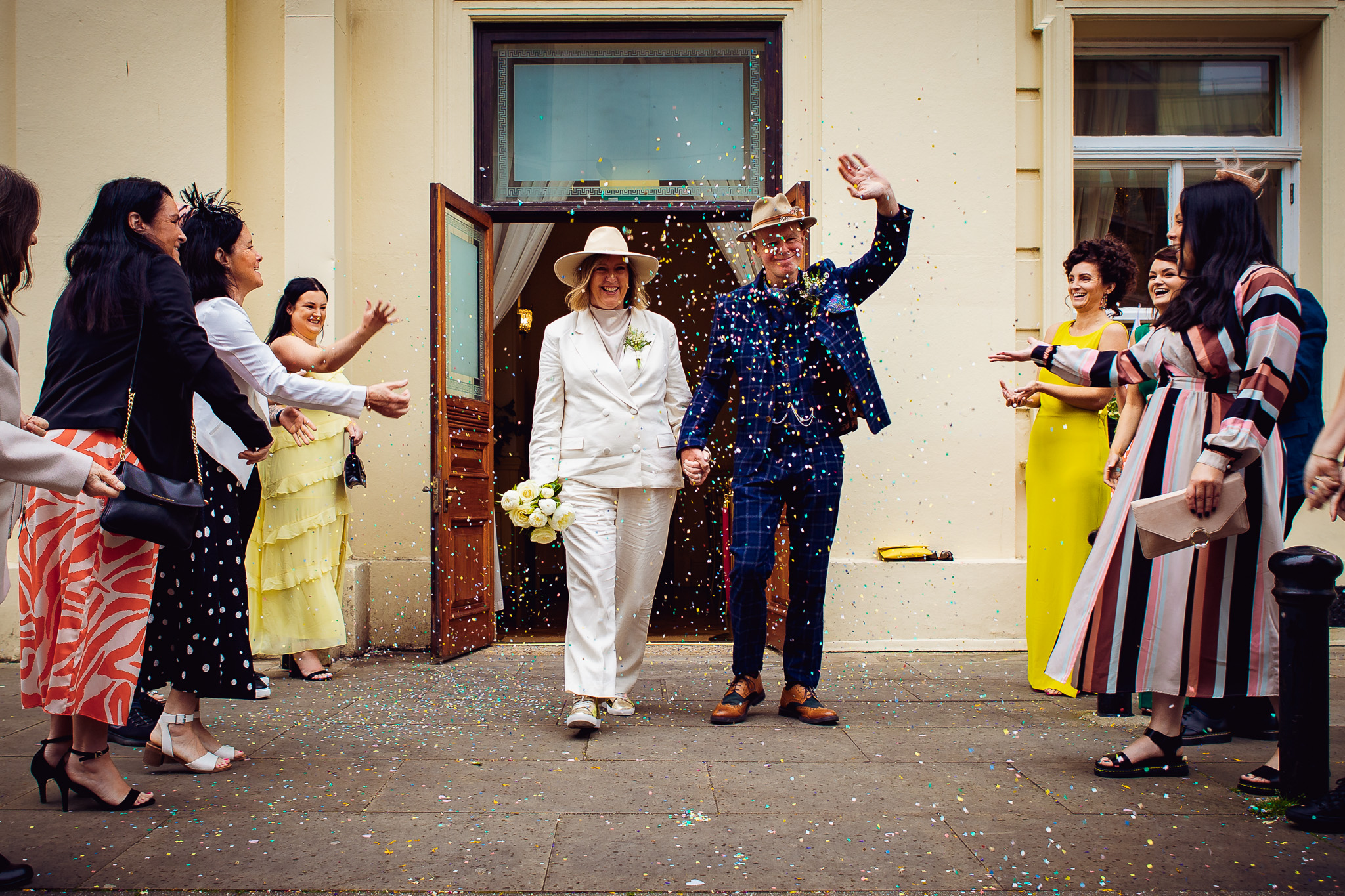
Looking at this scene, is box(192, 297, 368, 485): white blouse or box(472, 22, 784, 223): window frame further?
box(472, 22, 784, 223): window frame

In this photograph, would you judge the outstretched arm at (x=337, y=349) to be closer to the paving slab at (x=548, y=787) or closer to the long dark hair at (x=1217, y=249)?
the paving slab at (x=548, y=787)

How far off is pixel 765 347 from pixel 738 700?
60.1 inches

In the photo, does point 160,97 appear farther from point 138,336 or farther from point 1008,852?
→ point 1008,852

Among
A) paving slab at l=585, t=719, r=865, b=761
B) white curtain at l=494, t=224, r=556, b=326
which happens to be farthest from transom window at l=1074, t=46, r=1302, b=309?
paving slab at l=585, t=719, r=865, b=761

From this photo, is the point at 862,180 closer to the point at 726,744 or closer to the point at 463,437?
the point at 726,744

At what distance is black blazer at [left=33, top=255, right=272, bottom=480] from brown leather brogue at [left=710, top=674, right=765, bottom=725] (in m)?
2.23

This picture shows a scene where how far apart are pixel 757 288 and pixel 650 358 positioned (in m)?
0.56

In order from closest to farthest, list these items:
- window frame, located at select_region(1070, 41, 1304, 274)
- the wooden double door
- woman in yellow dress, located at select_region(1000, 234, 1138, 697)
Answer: woman in yellow dress, located at select_region(1000, 234, 1138, 697) → the wooden double door → window frame, located at select_region(1070, 41, 1304, 274)

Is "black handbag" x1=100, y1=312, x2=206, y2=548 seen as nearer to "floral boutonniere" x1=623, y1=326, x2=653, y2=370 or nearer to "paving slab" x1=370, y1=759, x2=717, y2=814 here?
"paving slab" x1=370, y1=759, x2=717, y2=814

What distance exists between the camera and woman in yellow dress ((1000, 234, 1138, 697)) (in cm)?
472

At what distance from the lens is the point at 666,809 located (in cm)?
307

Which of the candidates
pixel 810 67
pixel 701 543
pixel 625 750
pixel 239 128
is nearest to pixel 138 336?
pixel 625 750

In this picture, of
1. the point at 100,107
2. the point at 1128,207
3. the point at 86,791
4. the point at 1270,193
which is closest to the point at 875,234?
the point at 86,791

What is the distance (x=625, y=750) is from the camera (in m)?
3.78
